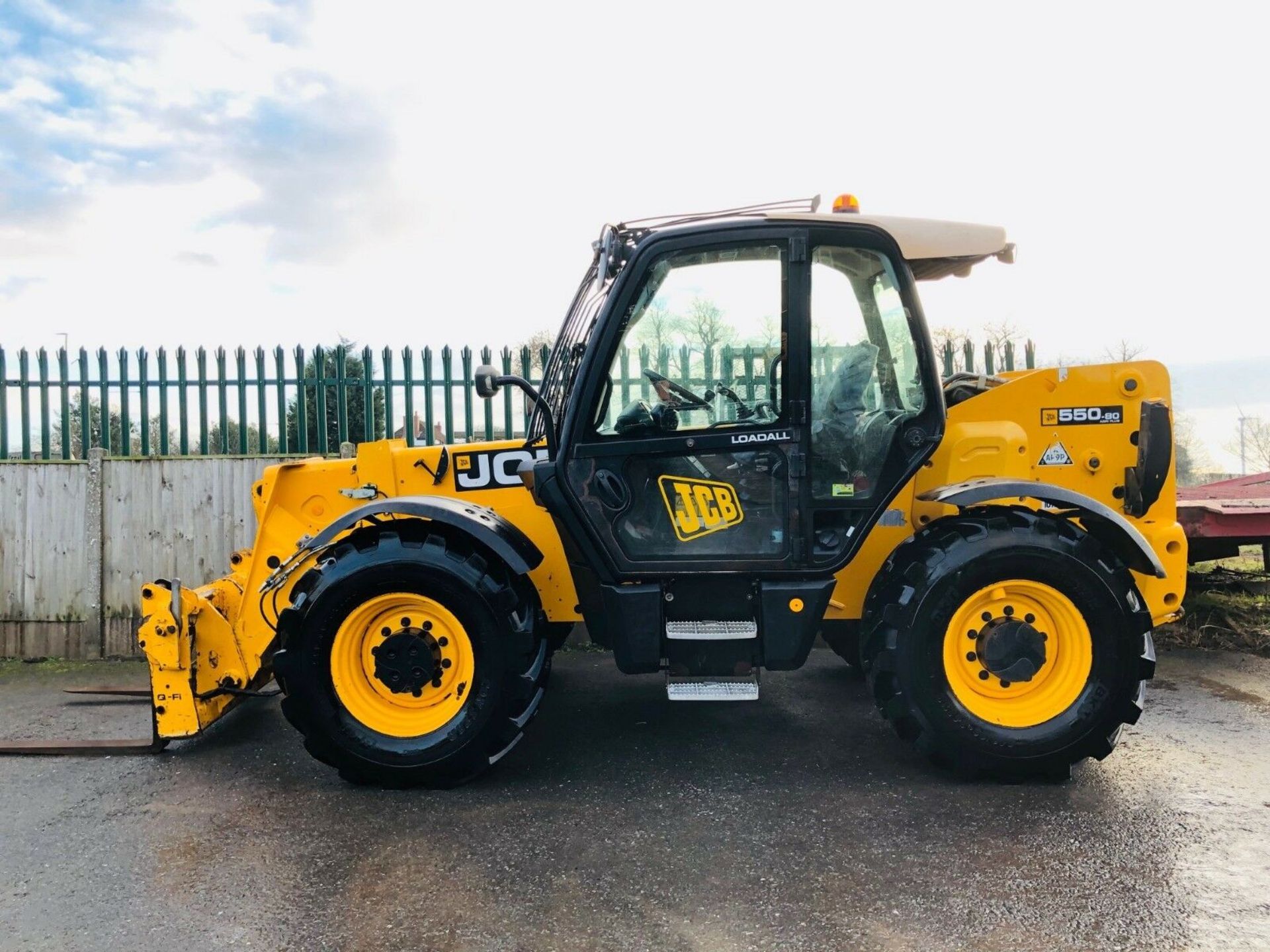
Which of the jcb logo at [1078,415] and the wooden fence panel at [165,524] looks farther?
the wooden fence panel at [165,524]

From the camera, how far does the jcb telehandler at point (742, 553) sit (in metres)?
3.88

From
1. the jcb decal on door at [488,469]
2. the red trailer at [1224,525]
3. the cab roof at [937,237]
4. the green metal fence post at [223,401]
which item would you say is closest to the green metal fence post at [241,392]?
the green metal fence post at [223,401]

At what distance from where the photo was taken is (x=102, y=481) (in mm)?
7094

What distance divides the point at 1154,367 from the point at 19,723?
6598mm

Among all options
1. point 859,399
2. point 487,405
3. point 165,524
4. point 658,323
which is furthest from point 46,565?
point 859,399

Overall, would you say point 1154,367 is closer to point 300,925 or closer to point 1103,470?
point 1103,470

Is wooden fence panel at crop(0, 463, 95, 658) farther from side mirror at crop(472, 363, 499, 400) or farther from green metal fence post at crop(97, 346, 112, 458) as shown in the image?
side mirror at crop(472, 363, 499, 400)

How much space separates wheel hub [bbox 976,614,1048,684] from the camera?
Answer: 12.8ft

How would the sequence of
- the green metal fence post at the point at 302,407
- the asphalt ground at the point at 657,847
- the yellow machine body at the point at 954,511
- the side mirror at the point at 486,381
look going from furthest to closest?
the green metal fence post at the point at 302,407, the yellow machine body at the point at 954,511, the side mirror at the point at 486,381, the asphalt ground at the point at 657,847

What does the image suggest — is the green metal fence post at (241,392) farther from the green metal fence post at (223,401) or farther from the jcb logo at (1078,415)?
the jcb logo at (1078,415)

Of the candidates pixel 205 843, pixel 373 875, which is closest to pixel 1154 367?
pixel 373 875

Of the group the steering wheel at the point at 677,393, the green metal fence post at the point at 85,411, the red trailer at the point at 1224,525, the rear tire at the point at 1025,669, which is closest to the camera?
the rear tire at the point at 1025,669

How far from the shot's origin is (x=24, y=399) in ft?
24.2

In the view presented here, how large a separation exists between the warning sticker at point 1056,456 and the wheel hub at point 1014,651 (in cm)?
91
